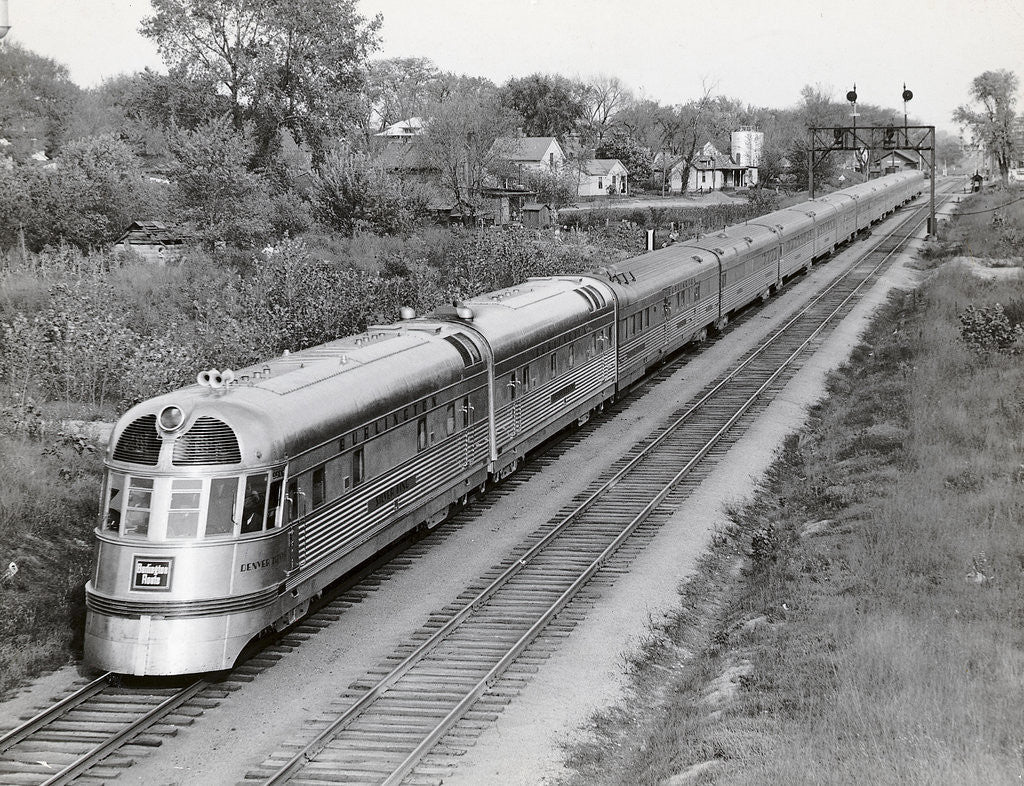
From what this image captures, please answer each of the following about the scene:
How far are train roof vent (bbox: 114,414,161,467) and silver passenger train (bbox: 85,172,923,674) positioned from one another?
23 millimetres

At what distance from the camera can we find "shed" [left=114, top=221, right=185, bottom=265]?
163ft

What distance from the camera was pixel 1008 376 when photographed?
2719 cm

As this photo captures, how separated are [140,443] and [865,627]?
352 inches

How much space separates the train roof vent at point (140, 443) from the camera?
44.2 feet

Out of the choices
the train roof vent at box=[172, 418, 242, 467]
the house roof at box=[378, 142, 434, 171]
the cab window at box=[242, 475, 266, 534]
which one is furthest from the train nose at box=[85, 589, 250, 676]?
the house roof at box=[378, 142, 434, 171]

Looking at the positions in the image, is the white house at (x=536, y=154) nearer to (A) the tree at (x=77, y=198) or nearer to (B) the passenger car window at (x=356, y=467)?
(A) the tree at (x=77, y=198)

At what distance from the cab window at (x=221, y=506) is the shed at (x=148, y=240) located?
38331 millimetres

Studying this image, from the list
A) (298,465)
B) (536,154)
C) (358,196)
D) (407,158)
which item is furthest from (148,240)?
(536,154)

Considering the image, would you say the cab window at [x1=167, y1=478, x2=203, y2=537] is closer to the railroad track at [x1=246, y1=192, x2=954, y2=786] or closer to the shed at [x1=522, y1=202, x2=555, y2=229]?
the railroad track at [x1=246, y1=192, x2=954, y2=786]

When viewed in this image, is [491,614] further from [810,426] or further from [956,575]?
[810,426]

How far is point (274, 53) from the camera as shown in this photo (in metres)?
60.3

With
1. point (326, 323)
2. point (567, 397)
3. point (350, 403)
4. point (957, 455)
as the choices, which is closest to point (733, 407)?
point (567, 397)

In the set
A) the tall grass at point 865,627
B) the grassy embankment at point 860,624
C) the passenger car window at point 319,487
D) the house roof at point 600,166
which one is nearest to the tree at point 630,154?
the house roof at point 600,166

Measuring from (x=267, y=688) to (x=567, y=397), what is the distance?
41.5 ft
